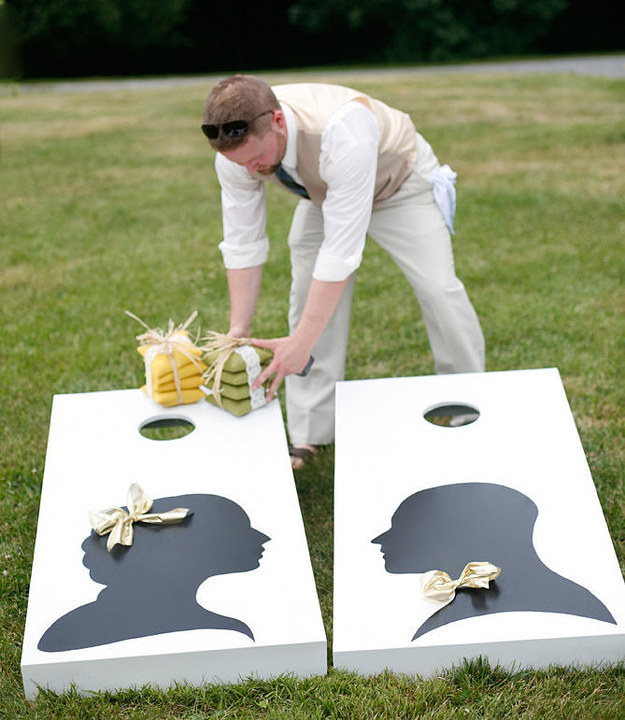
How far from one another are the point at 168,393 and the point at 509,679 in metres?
1.16

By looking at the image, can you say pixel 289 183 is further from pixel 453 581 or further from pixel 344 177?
pixel 453 581

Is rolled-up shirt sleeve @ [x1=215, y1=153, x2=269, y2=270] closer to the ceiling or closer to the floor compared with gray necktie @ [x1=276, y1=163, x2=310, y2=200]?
closer to the floor

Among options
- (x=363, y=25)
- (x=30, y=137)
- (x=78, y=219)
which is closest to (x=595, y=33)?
(x=363, y=25)

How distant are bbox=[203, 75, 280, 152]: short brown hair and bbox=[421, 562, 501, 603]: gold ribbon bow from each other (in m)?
1.11

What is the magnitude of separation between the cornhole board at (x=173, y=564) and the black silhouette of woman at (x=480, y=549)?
0.79 ft

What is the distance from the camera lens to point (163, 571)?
2004 mm

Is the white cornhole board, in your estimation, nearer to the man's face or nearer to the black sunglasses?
the man's face

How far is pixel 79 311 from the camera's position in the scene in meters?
4.27

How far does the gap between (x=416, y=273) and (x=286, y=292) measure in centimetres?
173

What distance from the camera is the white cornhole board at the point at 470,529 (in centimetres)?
183

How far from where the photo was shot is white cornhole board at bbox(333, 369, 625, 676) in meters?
1.83

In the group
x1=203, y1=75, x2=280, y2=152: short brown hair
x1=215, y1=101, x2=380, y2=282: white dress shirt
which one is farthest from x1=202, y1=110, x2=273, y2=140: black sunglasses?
x1=215, y1=101, x2=380, y2=282: white dress shirt

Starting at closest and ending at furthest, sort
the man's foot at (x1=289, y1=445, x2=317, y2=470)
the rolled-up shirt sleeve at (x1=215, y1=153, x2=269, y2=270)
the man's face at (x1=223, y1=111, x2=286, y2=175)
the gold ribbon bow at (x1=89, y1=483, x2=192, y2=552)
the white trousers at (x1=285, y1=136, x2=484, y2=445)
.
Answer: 1. the gold ribbon bow at (x1=89, y1=483, x2=192, y2=552)
2. the man's face at (x1=223, y1=111, x2=286, y2=175)
3. the rolled-up shirt sleeve at (x1=215, y1=153, x2=269, y2=270)
4. the white trousers at (x1=285, y1=136, x2=484, y2=445)
5. the man's foot at (x1=289, y1=445, x2=317, y2=470)

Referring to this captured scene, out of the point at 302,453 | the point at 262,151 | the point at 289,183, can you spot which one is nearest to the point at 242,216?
the point at 289,183
